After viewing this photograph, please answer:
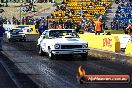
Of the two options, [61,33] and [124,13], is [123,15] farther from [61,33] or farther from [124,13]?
[61,33]

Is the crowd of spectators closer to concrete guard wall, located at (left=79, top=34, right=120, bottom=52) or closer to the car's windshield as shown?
concrete guard wall, located at (left=79, top=34, right=120, bottom=52)

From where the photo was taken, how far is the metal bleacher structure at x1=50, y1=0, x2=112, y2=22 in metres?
53.7

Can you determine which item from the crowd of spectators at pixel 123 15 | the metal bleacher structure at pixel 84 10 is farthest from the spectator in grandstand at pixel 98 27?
the metal bleacher structure at pixel 84 10

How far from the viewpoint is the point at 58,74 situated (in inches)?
576

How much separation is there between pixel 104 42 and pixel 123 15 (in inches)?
960

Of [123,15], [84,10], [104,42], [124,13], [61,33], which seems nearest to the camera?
[61,33]

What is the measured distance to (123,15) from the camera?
49188mm

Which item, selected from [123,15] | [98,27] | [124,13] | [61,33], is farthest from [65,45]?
[124,13]

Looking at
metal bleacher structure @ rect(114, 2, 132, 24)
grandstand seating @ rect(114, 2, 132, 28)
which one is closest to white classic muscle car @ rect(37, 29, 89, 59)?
grandstand seating @ rect(114, 2, 132, 28)

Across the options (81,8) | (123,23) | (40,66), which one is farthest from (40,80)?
(81,8)

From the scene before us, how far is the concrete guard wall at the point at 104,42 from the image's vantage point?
937 inches

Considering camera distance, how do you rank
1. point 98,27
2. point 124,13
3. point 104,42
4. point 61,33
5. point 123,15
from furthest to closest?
point 124,13
point 123,15
point 98,27
point 104,42
point 61,33

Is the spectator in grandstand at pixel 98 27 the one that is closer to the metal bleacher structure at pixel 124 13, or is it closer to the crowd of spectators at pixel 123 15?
the crowd of spectators at pixel 123 15

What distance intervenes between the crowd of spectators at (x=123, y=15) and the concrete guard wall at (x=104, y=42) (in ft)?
52.5
